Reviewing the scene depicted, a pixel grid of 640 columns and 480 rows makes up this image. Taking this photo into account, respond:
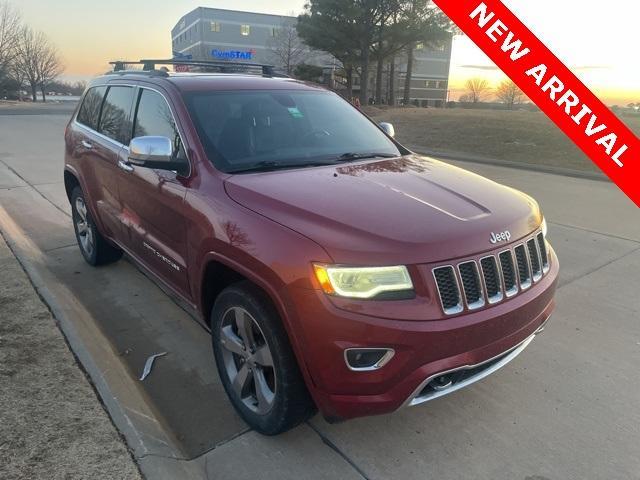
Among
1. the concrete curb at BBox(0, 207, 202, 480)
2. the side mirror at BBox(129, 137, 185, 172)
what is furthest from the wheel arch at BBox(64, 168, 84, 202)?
the side mirror at BBox(129, 137, 185, 172)

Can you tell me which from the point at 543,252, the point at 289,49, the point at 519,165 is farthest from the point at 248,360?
the point at 289,49

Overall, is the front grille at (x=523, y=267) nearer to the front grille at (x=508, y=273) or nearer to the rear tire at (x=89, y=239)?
the front grille at (x=508, y=273)

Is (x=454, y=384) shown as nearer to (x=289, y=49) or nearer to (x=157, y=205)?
(x=157, y=205)

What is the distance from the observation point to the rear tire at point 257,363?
2479 millimetres

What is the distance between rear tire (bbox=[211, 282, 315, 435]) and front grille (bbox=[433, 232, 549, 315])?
0.77 m

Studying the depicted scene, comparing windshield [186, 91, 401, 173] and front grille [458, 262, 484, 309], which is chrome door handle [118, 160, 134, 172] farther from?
front grille [458, 262, 484, 309]

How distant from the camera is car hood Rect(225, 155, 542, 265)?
229cm

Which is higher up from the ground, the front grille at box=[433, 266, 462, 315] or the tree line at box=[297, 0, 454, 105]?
the tree line at box=[297, 0, 454, 105]

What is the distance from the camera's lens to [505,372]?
3.40 m

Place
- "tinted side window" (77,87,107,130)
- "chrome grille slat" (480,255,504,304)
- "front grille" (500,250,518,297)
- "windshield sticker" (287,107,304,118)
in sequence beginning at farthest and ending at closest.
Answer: "tinted side window" (77,87,107,130) < "windshield sticker" (287,107,304,118) < "front grille" (500,250,518,297) < "chrome grille slat" (480,255,504,304)

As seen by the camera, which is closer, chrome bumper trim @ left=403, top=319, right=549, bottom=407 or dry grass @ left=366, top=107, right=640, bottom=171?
chrome bumper trim @ left=403, top=319, right=549, bottom=407

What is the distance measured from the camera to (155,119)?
3.68m

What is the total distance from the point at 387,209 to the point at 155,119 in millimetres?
1973

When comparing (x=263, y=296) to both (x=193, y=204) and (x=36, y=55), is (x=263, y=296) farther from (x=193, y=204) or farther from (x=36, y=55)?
(x=36, y=55)
